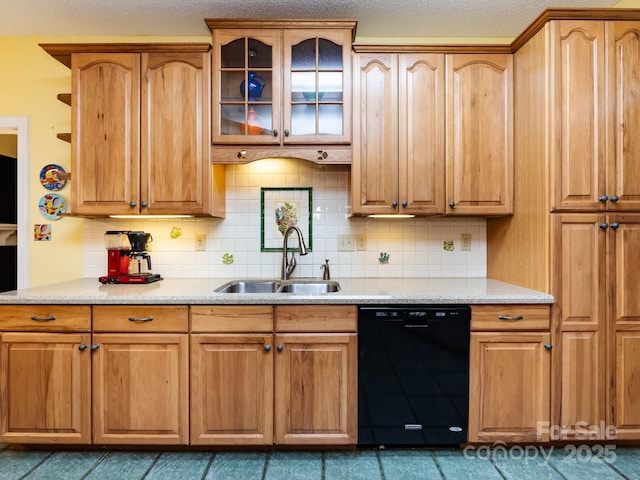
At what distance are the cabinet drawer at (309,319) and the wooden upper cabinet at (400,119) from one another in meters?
0.67

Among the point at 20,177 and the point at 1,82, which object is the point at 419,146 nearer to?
the point at 20,177

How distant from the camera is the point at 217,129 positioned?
2182mm

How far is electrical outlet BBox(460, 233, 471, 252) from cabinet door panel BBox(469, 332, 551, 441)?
A: 2.61ft

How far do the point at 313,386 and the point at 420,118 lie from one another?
1.64 m

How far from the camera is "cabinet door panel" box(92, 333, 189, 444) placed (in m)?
1.88

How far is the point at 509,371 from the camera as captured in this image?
191 cm

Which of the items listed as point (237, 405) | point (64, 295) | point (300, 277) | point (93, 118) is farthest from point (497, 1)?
point (64, 295)

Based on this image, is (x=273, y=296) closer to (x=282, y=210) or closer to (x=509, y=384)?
(x=282, y=210)

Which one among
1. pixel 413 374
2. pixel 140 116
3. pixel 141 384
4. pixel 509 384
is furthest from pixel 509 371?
pixel 140 116

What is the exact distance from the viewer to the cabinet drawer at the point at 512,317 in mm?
1908

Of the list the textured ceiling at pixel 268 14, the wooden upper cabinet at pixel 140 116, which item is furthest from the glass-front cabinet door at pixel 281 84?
the textured ceiling at pixel 268 14

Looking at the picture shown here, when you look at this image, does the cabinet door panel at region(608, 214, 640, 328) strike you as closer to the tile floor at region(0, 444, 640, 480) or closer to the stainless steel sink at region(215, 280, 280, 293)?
the tile floor at region(0, 444, 640, 480)

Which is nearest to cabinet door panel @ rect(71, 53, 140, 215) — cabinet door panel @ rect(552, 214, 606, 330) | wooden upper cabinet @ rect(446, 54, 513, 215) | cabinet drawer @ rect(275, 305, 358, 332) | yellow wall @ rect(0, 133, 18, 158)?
cabinet drawer @ rect(275, 305, 358, 332)

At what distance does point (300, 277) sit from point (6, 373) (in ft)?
5.48
